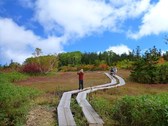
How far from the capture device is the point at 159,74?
125 ft

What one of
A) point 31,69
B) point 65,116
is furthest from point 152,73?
point 65,116

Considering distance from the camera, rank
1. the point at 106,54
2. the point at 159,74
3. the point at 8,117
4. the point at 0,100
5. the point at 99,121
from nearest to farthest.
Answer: the point at 99,121 → the point at 8,117 → the point at 0,100 → the point at 159,74 → the point at 106,54

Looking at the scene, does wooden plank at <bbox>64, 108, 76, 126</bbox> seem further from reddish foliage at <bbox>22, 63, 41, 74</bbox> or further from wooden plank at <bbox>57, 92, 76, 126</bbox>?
reddish foliage at <bbox>22, 63, 41, 74</bbox>

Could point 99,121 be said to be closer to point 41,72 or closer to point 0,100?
point 0,100

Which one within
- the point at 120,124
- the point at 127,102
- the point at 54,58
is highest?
the point at 54,58

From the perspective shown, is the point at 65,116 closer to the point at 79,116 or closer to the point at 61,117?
the point at 61,117

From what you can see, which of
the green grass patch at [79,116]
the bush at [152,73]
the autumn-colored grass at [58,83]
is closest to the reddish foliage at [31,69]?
the autumn-colored grass at [58,83]

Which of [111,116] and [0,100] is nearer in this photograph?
[111,116]

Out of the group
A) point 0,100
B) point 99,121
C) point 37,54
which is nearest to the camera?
point 99,121

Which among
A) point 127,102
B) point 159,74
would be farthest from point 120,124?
point 159,74

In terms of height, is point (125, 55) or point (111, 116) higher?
point (125, 55)

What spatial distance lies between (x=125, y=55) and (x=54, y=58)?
3337 centimetres

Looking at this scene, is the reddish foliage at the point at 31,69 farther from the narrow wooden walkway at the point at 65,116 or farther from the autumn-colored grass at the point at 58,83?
the narrow wooden walkway at the point at 65,116

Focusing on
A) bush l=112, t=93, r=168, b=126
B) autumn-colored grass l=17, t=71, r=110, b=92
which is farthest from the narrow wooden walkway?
autumn-colored grass l=17, t=71, r=110, b=92
